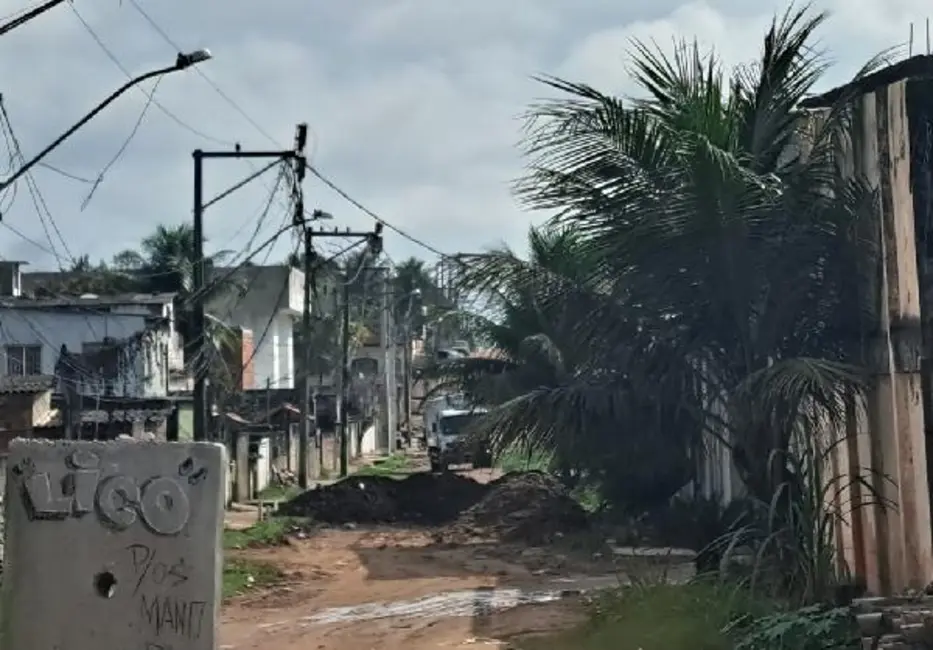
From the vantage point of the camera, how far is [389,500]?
32.6m

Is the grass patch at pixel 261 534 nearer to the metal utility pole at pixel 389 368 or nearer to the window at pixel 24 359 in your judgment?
the window at pixel 24 359

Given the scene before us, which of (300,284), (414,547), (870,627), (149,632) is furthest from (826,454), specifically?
(300,284)

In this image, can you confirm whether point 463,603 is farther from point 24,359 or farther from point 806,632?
point 24,359

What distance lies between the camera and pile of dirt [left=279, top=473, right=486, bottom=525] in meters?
30.7

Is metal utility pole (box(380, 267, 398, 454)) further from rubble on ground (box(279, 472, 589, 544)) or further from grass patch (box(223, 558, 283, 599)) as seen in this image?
grass patch (box(223, 558, 283, 599))

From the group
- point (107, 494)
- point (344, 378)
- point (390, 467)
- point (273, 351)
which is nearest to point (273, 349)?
point (273, 351)

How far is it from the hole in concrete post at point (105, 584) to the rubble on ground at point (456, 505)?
56.0 feet

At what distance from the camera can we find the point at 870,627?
8.49 m

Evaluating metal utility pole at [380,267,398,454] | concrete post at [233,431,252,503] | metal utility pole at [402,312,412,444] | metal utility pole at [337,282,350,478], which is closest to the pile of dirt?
concrete post at [233,431,252,503]

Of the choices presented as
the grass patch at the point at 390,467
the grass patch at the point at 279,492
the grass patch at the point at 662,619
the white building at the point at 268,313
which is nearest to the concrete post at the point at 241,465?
the grass patch at the point at 279,492

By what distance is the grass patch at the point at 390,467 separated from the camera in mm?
47600

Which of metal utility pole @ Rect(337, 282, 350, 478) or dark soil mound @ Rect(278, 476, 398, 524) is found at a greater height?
metal utility pole @ Rect(337, 282, 350, 478)

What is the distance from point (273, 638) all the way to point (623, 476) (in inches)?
286

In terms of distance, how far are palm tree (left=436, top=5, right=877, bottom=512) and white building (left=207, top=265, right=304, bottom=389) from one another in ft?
144
